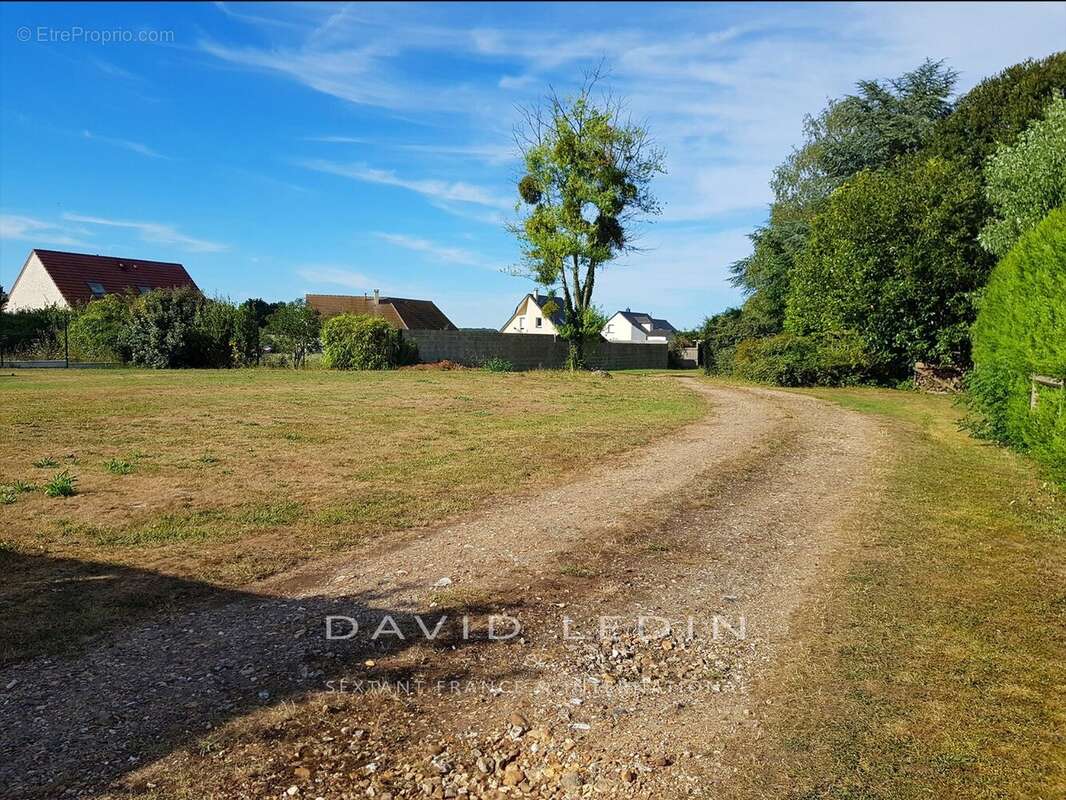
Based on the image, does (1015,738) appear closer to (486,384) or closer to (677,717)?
(677,717)

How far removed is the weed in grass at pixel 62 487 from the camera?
23.2ft

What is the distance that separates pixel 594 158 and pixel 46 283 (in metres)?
35.5

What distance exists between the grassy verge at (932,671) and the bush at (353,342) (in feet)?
83.7

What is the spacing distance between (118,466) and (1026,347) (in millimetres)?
12005

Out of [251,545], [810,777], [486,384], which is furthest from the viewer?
[486,384]

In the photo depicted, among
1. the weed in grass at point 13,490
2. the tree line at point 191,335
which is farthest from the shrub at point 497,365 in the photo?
the weed in grass at point 13,490

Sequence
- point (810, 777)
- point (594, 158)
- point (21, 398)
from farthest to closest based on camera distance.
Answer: point (594, 158)
point (21, 398)
point (810, 777)

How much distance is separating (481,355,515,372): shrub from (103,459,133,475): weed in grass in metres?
24.0

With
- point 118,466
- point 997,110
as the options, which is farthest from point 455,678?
point 997,110

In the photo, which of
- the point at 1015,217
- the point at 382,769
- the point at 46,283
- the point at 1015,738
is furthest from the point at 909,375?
the point at 46,283

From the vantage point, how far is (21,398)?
14.6 meters

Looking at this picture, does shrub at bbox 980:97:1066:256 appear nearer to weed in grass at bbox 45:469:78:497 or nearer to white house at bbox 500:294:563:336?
weed in grass at bbox 45:469:78:497

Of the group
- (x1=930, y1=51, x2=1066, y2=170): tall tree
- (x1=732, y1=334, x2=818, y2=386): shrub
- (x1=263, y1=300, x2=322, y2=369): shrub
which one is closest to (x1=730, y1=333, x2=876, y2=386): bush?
(x1=732, y1=334, x2=818, y2=386): shrub

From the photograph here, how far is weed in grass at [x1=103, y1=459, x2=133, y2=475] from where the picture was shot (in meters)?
8.20
